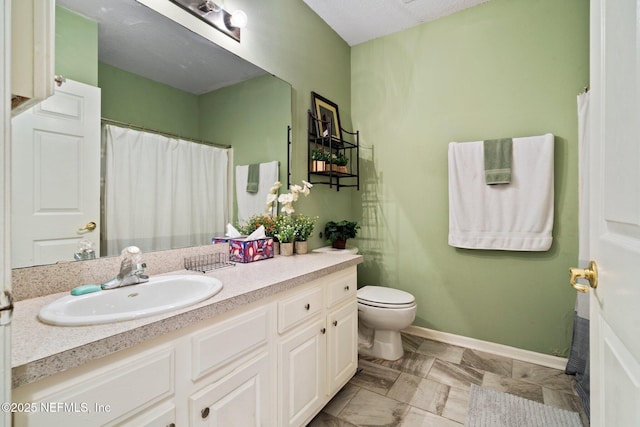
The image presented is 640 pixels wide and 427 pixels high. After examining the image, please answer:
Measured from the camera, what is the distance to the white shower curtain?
1.21m

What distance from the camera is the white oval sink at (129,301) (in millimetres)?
780

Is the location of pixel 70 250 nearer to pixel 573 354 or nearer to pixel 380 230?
pixel 380 230

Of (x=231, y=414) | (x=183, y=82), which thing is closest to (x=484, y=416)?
(x=231, y=414)

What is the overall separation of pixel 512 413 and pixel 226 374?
5.31ft

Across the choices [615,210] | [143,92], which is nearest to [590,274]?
[615,210]

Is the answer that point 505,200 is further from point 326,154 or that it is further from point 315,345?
point 315,345

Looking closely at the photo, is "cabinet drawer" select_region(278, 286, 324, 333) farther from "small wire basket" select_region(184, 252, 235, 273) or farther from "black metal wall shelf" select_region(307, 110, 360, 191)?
"black metal wall shelf" select_region(307, 110, 360, 191)

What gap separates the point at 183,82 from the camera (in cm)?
146

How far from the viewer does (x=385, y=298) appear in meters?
2.15

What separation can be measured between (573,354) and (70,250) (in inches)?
113

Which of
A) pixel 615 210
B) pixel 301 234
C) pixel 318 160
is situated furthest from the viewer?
pixel 318 160

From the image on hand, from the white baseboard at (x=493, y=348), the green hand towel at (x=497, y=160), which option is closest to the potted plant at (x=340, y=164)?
the green hand towel at (x=497, y=160)

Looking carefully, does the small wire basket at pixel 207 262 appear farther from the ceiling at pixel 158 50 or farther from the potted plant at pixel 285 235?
the ceiling at pixel 158 50

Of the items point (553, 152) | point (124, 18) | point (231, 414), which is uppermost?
point (124, 18)
